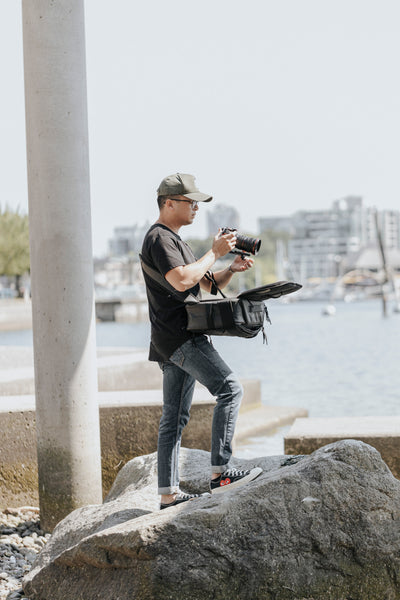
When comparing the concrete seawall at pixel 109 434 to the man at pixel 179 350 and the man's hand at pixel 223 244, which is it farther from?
the man's hand at pixel 223 244

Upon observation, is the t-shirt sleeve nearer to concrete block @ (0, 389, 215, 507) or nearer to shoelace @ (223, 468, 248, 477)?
shoelace @ (223, 468, 248, 477)

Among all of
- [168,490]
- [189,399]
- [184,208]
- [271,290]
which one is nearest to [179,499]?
[168,490]

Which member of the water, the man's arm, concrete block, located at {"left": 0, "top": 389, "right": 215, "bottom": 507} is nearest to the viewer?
the man's arm

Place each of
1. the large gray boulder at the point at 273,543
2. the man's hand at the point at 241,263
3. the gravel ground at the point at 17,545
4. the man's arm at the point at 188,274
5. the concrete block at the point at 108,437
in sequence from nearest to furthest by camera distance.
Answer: the large gray boulder at the point at 273,543
the man's arm at the point at 188,274
the man's hand at the point at 241,263
the gravel ground at the point at 17,545
the concrete block at the point at 108,437

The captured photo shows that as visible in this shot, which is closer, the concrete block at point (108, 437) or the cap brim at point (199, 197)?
the cap brim at point (199, 197)

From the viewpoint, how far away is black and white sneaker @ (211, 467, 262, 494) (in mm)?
4938

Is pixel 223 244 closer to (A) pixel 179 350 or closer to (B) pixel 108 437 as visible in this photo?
(A) pixel 179 350

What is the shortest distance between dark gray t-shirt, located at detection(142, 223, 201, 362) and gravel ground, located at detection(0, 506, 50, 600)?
1653 millimetres

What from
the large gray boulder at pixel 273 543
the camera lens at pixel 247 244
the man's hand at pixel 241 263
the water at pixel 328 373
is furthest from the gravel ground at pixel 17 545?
the water at pixel 328 373

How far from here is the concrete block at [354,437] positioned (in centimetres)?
654

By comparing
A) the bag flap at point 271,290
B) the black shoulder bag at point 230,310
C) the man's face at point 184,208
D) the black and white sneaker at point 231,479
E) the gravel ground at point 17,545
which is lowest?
the gravel ground at point 17,545

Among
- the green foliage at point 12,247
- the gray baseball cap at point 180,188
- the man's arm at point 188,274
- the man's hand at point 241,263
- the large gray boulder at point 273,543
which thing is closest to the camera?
the large gray boulder at point 273,543

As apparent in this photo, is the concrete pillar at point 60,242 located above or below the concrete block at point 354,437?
above

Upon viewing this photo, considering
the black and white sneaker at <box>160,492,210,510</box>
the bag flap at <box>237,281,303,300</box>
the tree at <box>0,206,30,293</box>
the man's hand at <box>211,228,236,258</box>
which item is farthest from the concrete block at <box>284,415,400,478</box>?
the tree at <box>0,206,30,293</box>
